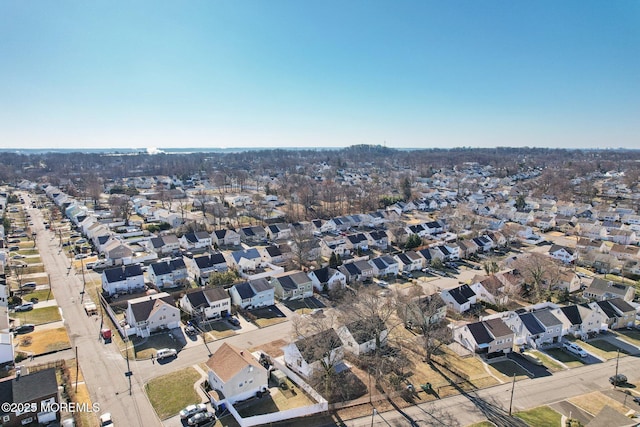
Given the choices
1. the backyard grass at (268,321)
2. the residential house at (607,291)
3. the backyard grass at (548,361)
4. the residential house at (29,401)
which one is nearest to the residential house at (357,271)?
the backyard grass at (268,321)

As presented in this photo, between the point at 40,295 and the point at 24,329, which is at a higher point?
the point at 40,295

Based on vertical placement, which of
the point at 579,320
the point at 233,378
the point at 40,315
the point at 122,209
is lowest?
the point at 40,315

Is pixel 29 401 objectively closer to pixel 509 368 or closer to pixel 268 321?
pixel 268 321

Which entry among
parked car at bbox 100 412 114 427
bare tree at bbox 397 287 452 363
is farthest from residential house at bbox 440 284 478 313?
parked car at bbox 100 412 114 427

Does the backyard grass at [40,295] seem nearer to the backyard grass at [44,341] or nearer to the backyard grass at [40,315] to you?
the backyard grass at [40,315]


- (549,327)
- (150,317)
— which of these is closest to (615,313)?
(549,327)

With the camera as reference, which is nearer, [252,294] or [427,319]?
[427,319]
